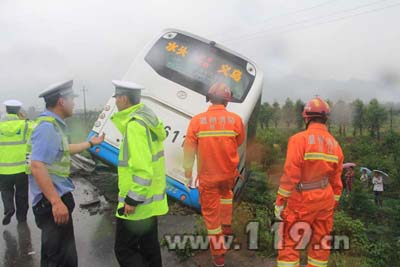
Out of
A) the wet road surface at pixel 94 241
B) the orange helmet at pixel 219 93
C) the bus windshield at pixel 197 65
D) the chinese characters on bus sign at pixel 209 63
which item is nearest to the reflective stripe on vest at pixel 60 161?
the wet road surface at pixel 94 241

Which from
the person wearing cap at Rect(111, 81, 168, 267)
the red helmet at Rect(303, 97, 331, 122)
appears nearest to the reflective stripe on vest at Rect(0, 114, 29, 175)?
the person wearing cap at Rect(111, 81, 168, 267)

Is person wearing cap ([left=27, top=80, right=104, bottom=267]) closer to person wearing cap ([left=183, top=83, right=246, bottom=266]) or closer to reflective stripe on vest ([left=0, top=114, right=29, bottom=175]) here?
person wearing cap ([left=183, top=83, right=246, bottom=266])

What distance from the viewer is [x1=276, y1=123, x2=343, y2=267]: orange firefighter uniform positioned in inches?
119

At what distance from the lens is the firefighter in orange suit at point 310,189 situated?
3016mm

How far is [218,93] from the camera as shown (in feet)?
12.0

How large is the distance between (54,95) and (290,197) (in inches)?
81.7

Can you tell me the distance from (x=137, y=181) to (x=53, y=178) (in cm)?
72

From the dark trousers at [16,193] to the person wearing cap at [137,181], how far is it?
278cm

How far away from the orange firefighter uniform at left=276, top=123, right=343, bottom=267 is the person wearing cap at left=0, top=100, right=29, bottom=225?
3.50 meters

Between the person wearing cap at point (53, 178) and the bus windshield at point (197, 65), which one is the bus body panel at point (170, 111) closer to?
the bus windshield at point (197, 65)

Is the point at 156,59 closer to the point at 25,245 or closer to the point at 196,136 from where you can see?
the point at 196,136

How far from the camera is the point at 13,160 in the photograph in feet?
15.8

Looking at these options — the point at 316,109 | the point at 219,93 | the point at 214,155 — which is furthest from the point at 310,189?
the point at 219,93

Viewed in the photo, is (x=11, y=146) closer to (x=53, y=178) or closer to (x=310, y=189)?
(x=53, y=178)
